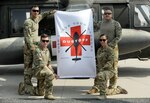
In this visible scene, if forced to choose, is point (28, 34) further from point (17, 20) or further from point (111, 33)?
point (17, 20)

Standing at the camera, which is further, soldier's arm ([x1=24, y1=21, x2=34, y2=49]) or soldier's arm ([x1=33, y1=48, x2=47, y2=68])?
soldier's arm ([x1=24, y1=21, x2=34, y2=49])

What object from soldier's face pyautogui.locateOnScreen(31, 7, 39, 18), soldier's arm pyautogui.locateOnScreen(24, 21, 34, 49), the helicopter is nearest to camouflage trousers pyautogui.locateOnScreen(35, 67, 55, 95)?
soldier's arm pyautogui.locateOnScreen(24, 21, 34, 49)

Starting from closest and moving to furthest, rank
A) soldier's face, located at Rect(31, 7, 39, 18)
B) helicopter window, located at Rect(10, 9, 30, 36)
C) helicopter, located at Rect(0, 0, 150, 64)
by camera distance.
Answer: soldier's face, located at Rect(31, 7, 39, 18) < helicopter, located at Rect(0, 0, 150, 64) < helicopter window, located at Rect(10, 9, 30, 36)

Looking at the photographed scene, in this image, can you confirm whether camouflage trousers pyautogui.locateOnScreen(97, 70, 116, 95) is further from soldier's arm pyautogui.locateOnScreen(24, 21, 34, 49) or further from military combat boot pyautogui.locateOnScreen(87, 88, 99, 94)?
soldier's arm pyautogui.locateOnScreen(24, 21, 34, 49)

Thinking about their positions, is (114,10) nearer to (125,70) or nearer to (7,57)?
(125,70)

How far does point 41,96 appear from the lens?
7355 mm

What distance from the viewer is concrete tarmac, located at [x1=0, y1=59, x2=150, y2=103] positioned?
707 cm

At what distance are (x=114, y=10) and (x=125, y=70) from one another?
196cm

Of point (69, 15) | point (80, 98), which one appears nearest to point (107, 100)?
point (80, 98)

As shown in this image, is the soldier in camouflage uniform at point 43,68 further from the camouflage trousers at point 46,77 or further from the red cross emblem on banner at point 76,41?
the red cross emblem on banner at point 76,41

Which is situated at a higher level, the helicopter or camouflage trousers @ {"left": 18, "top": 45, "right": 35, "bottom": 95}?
the helicopter

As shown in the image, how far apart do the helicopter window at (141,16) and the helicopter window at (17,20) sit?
126 inches

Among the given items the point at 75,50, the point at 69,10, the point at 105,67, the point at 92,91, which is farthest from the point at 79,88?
the point at 69,10

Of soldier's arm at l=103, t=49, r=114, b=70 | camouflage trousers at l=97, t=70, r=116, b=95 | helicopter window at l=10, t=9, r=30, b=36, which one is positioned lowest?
camouflage trousers at l=97, t=70, r=116, b=95
